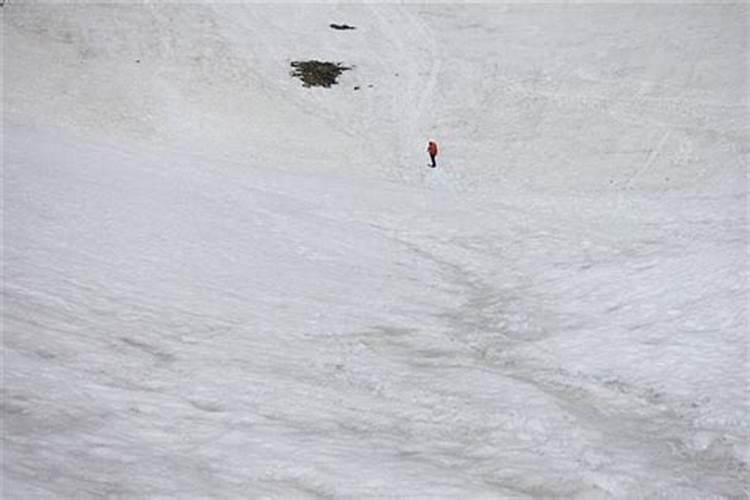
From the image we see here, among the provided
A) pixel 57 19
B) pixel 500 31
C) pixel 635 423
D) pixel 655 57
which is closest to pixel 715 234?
pixel 635 423

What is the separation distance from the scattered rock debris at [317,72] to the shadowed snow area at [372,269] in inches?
28.7

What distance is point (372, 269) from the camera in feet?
54.4

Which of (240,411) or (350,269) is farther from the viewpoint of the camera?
(350,269)

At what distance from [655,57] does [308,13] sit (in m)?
19.0

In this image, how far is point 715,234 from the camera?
1856 centimetres

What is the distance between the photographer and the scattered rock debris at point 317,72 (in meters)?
37.4

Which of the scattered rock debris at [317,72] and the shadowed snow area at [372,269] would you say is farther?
the scattered rock debris at [317,72]

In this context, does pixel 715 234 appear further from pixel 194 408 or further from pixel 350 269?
pixel 194 408

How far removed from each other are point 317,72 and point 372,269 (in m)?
23.7

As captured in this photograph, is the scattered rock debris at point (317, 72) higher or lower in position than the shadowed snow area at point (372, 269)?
higher

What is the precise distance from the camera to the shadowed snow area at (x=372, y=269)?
7879 millimetres

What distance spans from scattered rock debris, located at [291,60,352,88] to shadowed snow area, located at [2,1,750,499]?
730 mm

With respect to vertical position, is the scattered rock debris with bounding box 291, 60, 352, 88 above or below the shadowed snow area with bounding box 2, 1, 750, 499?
above

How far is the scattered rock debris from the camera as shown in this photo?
37.4m
